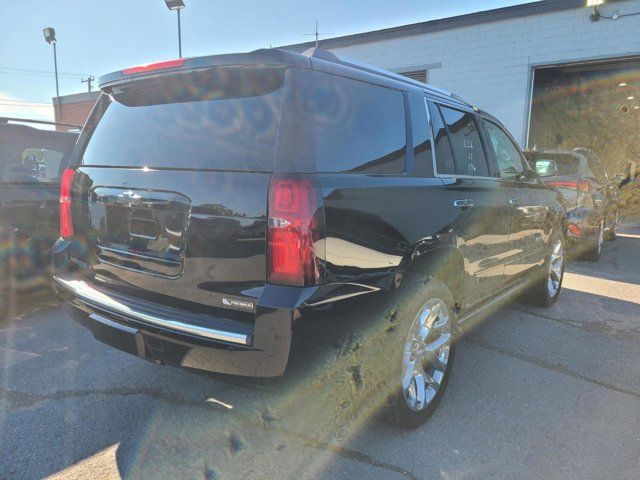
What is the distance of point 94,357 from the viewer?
11.9ft

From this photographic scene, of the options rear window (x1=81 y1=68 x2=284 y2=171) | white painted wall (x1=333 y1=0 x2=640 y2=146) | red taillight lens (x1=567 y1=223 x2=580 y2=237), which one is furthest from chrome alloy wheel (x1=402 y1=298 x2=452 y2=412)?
white painted wall (x1=333 y1=0 x2=640 y2=146)

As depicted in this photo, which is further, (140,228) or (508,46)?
(508,46)

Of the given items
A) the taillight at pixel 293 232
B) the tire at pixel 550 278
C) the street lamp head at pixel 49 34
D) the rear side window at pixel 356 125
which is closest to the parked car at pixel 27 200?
the taillight at pixel 293 232

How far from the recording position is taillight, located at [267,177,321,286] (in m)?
2.04

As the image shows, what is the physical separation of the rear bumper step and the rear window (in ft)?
2.38

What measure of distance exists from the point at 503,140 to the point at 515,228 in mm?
877

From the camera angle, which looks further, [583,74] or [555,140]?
[555,140]

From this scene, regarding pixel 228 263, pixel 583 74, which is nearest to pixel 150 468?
pixel 228 263

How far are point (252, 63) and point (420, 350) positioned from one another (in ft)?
6.08

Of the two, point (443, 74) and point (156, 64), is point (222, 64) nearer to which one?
point (156, 64)

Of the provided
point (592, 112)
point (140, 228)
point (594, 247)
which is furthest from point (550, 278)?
point (592, 112)

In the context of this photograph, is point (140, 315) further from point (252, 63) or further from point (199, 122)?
point (252, 63)

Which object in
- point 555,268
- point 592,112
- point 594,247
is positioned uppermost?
point 592,112

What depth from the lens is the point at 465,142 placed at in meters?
3.56
